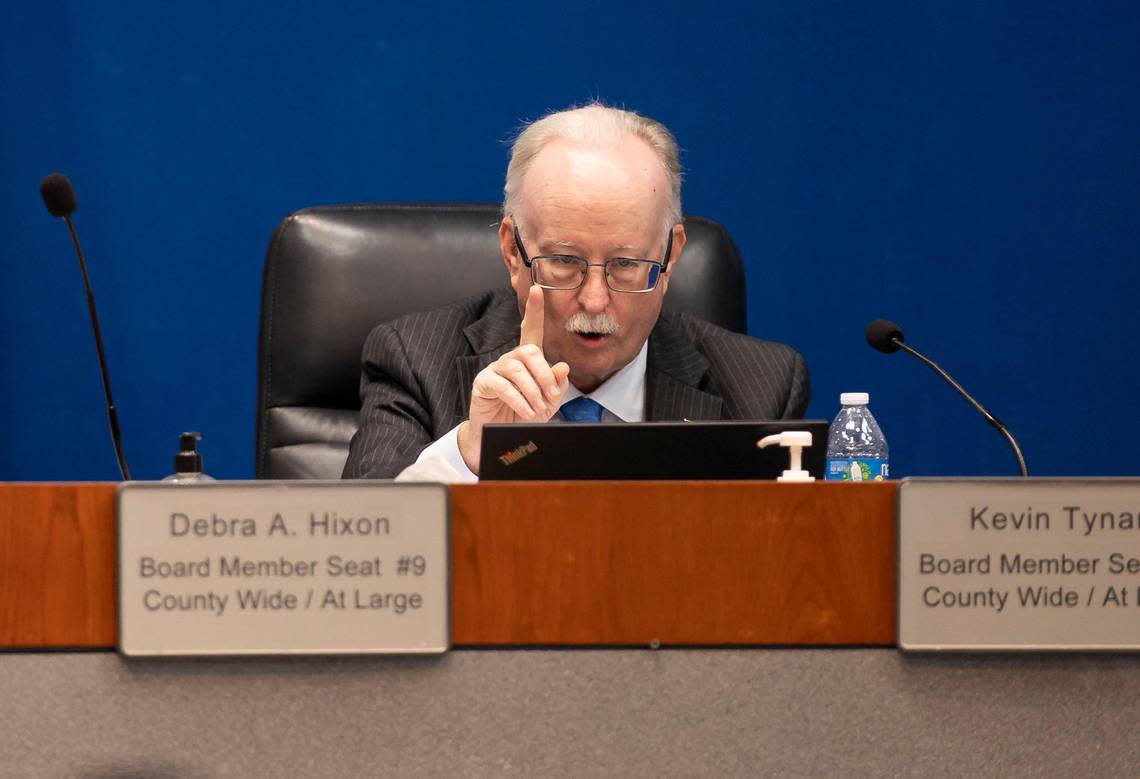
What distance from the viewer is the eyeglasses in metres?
1.62

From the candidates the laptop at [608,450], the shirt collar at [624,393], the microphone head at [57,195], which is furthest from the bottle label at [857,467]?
the microphone head at [57,195]

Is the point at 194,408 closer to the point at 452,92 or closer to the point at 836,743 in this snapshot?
the point at 452,92

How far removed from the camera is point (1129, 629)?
0.64 meters

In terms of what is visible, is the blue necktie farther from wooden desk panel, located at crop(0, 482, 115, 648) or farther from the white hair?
wooden desk panel, located at crop(0, 482, 115, 648)

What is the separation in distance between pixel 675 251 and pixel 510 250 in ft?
0.72

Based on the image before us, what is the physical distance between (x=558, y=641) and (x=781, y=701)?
0.11m

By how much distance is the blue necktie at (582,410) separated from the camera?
1.67 metres

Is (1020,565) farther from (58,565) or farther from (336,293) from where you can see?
(336,293)

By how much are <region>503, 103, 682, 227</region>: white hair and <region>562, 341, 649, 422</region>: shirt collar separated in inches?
7.8

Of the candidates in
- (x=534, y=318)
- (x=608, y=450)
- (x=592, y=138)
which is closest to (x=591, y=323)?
(x=534, y=318)

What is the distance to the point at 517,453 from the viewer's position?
2.75 ft

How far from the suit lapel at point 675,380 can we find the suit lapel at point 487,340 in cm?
19

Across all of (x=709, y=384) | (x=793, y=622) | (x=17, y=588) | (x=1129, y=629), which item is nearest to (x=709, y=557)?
(x=793, y=622)

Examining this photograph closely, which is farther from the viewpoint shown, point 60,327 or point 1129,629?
point 60,327
